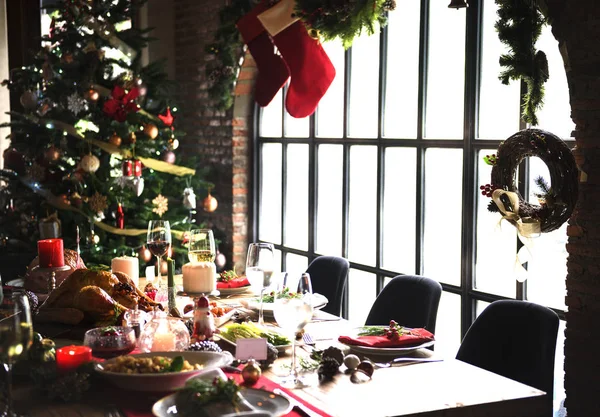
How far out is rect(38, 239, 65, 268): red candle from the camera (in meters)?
2.85

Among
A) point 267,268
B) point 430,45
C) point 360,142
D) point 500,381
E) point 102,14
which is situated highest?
point 102,14

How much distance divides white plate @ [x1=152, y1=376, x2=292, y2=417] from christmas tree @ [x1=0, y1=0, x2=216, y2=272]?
131 inches

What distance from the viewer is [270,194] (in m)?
5.52

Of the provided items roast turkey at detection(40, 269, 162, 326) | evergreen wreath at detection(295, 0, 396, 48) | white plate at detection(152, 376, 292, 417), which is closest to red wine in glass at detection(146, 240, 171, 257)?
roast turkey at detection(40, 269, 162, 326)

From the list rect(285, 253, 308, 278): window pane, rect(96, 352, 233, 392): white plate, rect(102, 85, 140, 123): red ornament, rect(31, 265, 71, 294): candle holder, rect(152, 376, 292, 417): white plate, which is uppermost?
rect(102, 85, 140, 123): red ornament

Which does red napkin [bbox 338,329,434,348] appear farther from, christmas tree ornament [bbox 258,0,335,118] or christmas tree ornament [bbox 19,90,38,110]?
christmas tree ornament [bbox 19,90,38,110]

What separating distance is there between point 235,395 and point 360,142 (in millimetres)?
2955

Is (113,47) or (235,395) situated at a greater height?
(113,47)

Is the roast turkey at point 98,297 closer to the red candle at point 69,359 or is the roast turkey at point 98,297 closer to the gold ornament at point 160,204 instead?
the red candle at point 69,359

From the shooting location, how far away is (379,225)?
4402 millimetres

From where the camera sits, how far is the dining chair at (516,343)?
242 cm

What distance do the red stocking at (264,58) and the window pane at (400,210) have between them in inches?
27.6

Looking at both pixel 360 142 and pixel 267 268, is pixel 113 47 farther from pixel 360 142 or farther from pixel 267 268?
pixel 267 268

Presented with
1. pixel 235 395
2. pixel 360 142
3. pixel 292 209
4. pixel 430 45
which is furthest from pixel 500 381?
A: pixel 292 209
